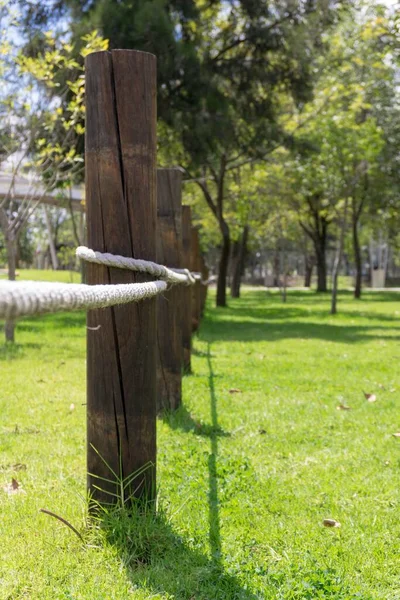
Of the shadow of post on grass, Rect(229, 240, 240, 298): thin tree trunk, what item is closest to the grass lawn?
the shadow of post on grass

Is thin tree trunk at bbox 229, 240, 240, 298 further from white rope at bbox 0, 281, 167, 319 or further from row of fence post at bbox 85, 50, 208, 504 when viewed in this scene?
white rope at bbox 0, 281, 167, 319

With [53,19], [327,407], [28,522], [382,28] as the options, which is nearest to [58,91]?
[53,19]

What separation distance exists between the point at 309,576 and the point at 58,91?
34.3 feet

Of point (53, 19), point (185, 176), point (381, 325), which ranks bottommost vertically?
point (381, 325)

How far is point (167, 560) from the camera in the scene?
264 cm

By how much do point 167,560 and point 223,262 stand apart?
755 inches

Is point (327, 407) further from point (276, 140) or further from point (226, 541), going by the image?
point (276, 140)

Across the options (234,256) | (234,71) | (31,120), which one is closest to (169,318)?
(31,120)

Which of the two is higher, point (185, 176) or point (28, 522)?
point (185, 176)

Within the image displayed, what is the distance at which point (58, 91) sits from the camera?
11734 mm

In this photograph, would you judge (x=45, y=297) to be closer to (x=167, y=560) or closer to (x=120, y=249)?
(x=120, y=249)

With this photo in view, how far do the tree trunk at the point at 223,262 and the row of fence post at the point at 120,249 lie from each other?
677 inches

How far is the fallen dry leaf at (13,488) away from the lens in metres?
3.37

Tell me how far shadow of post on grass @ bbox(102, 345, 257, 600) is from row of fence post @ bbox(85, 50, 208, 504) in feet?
0.42
